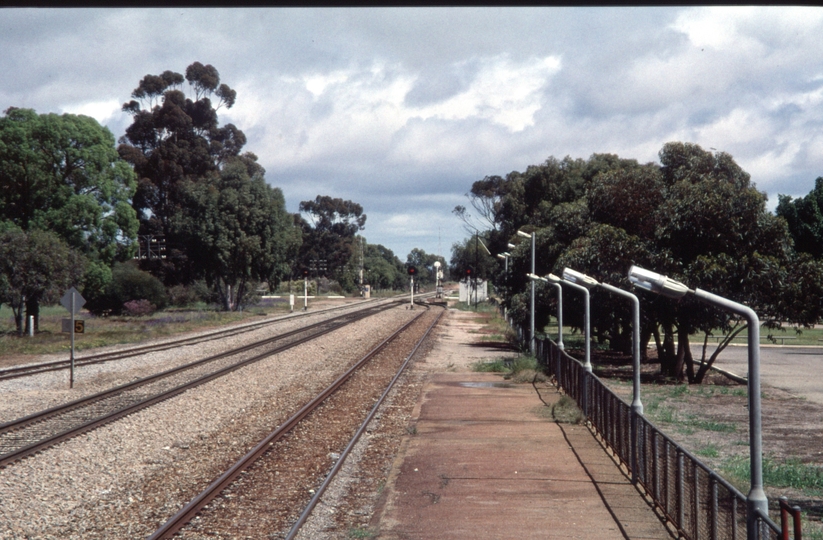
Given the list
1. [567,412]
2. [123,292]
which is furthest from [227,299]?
[567,412]

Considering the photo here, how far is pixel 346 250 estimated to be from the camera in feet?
414

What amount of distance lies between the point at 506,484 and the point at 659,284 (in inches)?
180

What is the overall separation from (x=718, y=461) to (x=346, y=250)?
115 metres

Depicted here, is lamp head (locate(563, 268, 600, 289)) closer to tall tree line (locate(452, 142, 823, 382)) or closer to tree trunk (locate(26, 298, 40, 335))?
tall tree line (locate(452, 142, 823, 382))

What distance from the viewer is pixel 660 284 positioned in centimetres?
695

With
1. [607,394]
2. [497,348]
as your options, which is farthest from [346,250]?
[607,394]

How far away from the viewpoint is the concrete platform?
28.2 feet

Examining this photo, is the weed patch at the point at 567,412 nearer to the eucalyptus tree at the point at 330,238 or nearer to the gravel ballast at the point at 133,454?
the gravel ballast at the point at 133,454

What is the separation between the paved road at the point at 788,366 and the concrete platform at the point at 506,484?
9988 millimetres

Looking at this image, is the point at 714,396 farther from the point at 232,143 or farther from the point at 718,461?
the point at 232,143

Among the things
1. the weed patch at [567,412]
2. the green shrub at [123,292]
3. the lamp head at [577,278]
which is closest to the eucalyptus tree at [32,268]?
the green shrub at [123,292]

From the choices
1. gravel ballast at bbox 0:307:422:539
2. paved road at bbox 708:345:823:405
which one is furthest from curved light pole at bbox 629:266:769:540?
paved road at bbox 708:345:823:405

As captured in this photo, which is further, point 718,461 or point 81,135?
point 81,135

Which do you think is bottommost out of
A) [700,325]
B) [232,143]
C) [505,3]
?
[700,325]
